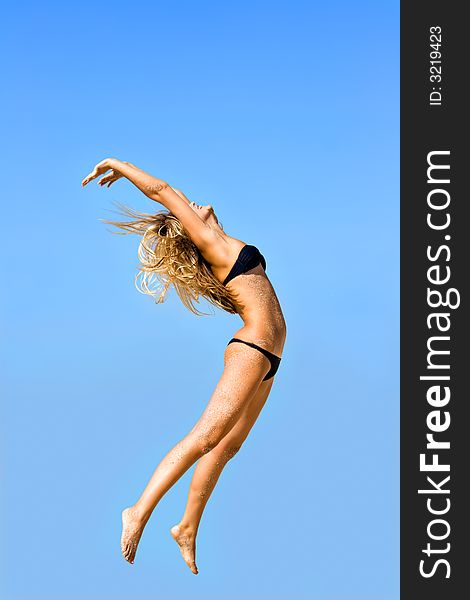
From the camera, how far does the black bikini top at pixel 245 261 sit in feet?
27.7

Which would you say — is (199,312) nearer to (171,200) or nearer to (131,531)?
(171,200)

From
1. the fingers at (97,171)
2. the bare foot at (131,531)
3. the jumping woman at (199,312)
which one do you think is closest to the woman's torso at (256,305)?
the jumping woman at (199,312)

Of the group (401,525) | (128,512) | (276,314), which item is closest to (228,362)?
(276,314)

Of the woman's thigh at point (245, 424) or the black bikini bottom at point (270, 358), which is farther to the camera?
Answer: the woman's thigh at point (245, 424)

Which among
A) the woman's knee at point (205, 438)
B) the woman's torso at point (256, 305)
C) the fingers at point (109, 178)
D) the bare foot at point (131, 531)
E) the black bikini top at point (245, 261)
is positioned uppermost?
the fingers at point (109, 178)

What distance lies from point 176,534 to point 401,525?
1.58m

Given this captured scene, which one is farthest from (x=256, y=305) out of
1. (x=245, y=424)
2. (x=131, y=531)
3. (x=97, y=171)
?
(x=131, y=531)

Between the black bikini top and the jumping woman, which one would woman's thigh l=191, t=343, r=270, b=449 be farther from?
the black bikini top

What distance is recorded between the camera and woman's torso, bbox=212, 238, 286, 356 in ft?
27.4

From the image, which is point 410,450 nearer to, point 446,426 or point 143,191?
point 446,426

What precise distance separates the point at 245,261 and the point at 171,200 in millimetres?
656

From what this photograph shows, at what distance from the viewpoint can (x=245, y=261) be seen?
8.47 m

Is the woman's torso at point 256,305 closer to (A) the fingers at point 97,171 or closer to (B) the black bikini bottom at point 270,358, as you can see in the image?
(B) the black bikini bottom at point 270,358

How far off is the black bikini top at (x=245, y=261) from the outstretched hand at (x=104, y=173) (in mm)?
1012
